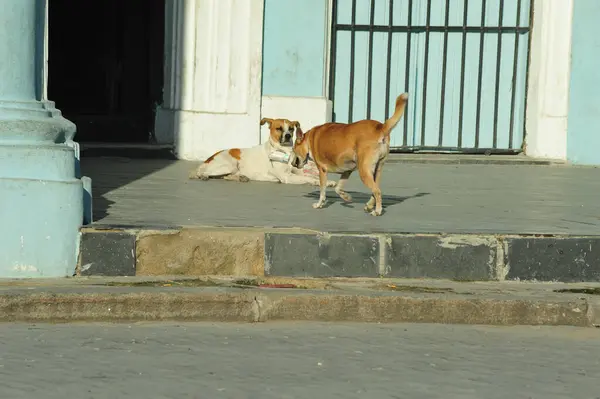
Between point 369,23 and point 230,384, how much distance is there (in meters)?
10.2

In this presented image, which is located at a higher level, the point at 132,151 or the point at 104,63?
the point at 104,63

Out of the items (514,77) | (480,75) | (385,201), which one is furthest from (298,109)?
(385,201)

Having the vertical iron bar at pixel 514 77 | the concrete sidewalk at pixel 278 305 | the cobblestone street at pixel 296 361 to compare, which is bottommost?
the cobblestone street at pixel 296 361

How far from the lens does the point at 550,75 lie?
14344mm

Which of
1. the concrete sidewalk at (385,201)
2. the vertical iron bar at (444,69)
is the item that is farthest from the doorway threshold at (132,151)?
the vertical iron bar at (444,69)

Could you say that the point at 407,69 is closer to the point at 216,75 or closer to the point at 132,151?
the point at 216,75

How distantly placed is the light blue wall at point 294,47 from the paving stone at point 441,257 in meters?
7.21

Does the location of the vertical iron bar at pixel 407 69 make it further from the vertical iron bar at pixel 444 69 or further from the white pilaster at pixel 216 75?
the white pilaster at pixel 216 75

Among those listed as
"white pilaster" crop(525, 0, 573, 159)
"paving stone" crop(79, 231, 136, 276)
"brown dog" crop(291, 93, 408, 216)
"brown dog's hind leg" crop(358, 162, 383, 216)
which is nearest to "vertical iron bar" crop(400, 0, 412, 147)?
"white pilaster" crop(525, 0, 573, 159)

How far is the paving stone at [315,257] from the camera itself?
22.7 feet

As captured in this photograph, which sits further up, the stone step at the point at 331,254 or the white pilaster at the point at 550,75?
the white pilaster at the point at 550,75

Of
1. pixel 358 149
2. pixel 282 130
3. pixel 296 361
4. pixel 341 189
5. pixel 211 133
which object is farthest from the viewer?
pixel 211 133

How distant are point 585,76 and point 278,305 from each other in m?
8.85

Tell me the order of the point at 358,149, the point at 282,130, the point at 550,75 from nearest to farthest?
the point at 358,149
the point at 282,130
the point at 550,75
